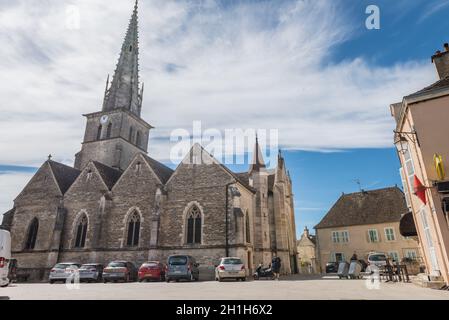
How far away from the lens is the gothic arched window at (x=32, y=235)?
2547 cm

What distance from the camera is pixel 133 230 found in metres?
23.5

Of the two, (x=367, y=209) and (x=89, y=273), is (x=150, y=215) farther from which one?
(x=367, y=209)

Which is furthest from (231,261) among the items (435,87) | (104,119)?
(104,119)

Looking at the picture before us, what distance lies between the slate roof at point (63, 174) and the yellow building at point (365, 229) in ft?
89.4

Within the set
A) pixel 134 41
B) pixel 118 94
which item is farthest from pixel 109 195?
pixel 134 41

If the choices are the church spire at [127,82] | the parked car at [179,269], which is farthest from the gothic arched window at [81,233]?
the church spire at [127,82]

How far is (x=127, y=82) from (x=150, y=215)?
22717 mm

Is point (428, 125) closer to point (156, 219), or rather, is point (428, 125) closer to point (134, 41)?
point (156, 219)

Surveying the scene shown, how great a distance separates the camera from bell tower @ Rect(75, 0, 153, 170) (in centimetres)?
3478

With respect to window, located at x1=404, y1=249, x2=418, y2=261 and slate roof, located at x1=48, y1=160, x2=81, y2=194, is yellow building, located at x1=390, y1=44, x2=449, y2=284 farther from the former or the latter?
slate roof, located at x1=48, y1=160, x2=81, y2=194

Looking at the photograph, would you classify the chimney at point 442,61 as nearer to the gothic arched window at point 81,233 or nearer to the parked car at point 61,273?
the parked car at point 61,273

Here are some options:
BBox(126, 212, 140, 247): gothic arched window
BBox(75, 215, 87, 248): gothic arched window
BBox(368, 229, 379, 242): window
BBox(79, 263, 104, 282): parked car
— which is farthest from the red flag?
BBox(75, 215, 87, 248): gothic arched window

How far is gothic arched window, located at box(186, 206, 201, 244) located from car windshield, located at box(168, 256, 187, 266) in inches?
184
